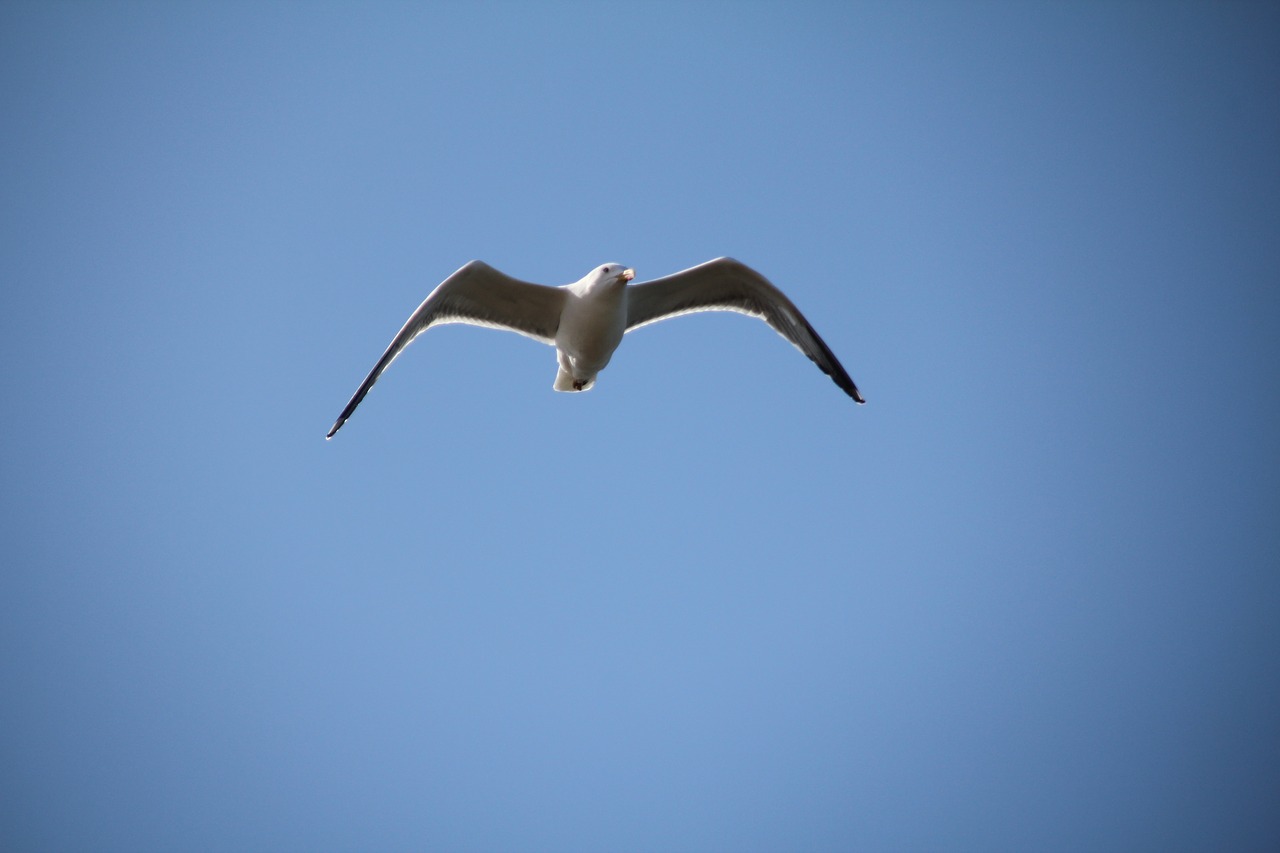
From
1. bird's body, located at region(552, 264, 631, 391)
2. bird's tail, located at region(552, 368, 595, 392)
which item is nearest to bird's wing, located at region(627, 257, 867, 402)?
bird's body, located at region(552, 264, 631, 391)

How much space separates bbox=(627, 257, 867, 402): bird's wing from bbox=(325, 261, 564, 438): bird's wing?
69 cm

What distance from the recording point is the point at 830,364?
27.3 feet

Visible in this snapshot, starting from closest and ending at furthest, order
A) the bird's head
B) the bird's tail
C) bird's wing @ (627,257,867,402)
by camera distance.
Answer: the bird's head
bird's wing @ (627,257,867,402)
the bird's tail

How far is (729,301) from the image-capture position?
8.18m

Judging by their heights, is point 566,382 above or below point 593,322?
below

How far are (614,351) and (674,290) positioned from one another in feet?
2.35

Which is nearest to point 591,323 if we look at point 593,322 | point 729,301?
point 593,322

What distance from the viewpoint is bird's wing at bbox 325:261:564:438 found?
23.9 feet

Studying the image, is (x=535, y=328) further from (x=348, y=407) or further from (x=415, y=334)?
(x=348, y=407)

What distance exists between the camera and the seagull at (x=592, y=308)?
731cm

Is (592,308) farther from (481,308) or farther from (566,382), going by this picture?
(481,308)

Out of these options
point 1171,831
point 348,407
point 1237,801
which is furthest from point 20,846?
point 1237,801

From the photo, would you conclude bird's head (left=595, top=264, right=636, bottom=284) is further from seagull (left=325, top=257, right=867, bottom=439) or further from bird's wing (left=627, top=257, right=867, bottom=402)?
bird's wing (left=627, top=257, right=867, bottom=402)

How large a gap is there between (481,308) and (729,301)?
81.0 inches
